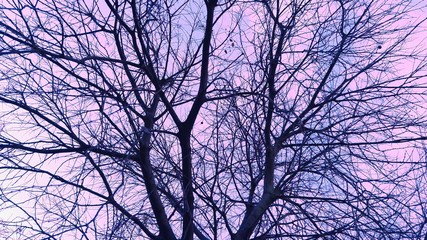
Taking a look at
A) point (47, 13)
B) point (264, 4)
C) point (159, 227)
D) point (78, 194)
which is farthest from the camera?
point (264, 4)

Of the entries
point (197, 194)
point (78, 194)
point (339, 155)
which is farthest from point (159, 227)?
point (339, 155)

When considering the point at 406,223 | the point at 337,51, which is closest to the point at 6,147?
the point at 337,51

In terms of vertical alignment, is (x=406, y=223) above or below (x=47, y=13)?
above

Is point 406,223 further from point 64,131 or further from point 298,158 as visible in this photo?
point 64,131

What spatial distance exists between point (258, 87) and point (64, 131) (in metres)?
1.42

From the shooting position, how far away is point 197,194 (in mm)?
4312

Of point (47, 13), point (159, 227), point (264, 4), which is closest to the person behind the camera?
point (47, 13)

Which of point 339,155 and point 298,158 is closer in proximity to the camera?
point 339,155

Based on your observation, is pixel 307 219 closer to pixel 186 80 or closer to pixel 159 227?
pixel 159 227

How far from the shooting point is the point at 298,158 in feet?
14.2

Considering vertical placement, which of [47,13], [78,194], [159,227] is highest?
[47,13]

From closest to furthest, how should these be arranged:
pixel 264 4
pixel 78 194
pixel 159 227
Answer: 1. pixel 78 194
2. pixel 159 227
3. pixel 264 4

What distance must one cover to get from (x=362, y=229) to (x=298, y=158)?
739mm

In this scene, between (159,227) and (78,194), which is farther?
(159,227)
